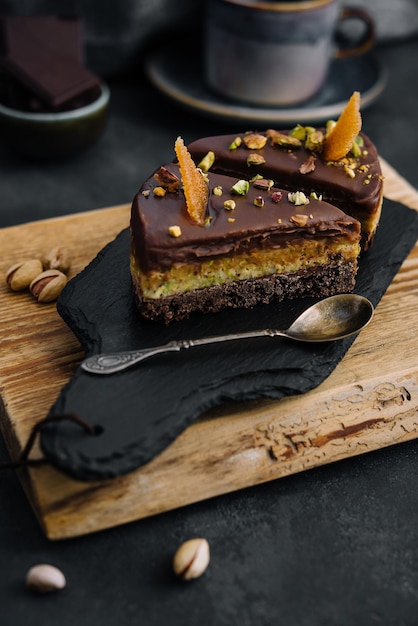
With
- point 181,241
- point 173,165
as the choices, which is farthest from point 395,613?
point 173,165

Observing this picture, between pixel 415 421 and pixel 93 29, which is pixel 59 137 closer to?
pixel 93 29

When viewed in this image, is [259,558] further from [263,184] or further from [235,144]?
[235,144]

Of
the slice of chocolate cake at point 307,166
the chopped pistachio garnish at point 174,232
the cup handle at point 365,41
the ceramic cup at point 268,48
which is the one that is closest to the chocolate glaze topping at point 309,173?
the slice of chocolate cake at point 307,166

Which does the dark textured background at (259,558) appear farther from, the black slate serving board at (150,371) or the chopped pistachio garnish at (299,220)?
the chopped pistachio garnish at (299,220)

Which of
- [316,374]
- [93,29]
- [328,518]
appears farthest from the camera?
[93,29]

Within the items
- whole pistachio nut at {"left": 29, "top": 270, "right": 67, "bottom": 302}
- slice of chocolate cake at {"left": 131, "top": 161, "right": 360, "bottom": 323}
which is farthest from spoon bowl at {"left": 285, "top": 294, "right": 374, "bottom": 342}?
whole pistachio nut at {"left": 29, "top": 270, "right": 67, "bottom": 302}

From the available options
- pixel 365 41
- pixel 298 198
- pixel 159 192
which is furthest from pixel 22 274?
pixel 365 41
